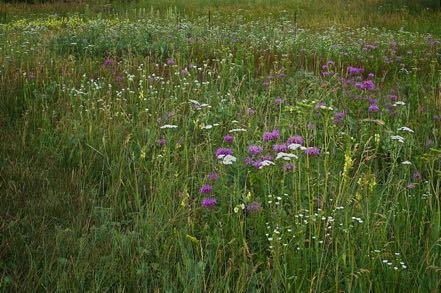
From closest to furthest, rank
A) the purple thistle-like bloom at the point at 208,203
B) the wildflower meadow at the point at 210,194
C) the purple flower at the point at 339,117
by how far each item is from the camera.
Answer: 1. the wildflower meadow at the point at 210,194
2. the purple thistle-like bloom at the point at 208,203
3. the purple flower at the point at 339,117

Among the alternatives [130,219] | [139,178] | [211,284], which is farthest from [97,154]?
[211,284]

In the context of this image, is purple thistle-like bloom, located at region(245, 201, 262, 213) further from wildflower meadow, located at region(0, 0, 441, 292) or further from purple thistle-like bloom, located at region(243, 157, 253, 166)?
purple thistle-like bloom, located at region(243, 157, 253, 166)

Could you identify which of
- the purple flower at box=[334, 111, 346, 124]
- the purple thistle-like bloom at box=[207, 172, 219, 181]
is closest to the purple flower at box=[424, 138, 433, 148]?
the purple flower at box=[334, 111, 346, 124]

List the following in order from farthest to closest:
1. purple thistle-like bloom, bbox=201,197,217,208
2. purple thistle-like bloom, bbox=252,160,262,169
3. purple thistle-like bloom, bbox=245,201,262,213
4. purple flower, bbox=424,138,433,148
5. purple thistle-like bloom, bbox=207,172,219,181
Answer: purple flower, bbox=424,138,433,148
purple thistle-like bloom, bbox=207,172,219,181
purple thistle-like bloom, bbox=252,160,262,169
purple thistle-like bloom, bbox=201,197,217,208
purple thistle-like bloom, bbox=245,201,262,213

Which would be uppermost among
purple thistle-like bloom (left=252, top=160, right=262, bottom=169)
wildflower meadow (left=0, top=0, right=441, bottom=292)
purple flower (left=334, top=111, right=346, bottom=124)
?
purple thistle-like bloom (left=252, top=160, right=262, bottom=169)

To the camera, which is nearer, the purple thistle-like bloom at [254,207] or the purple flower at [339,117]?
the purple thistle-like bloom at [254,207]

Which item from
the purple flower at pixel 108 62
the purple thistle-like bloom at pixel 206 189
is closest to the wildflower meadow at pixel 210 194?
the purple thistle-like bloom at pixel 206 189

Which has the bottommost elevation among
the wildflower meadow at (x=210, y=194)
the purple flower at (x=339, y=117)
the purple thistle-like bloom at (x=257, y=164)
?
the wildflower meadow at (x=210, y=194)

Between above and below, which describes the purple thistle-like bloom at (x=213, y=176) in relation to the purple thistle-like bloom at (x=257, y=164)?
below

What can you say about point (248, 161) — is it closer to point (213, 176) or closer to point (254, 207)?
point (213, 176)

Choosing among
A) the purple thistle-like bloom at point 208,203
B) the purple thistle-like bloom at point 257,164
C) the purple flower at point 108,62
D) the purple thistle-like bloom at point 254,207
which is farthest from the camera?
the purple flower at point 108,62

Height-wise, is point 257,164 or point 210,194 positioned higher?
point 257,164

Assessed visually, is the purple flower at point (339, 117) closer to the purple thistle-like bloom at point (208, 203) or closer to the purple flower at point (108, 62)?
the purple thistle-like bloom at point (208, 203)

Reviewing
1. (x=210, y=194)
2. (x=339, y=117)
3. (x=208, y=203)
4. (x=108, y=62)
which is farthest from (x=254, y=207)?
(x=108, y=62)
